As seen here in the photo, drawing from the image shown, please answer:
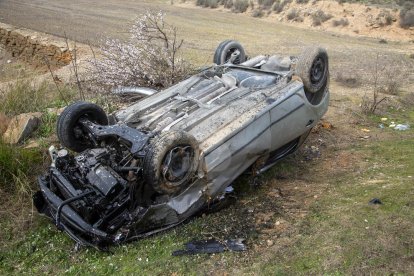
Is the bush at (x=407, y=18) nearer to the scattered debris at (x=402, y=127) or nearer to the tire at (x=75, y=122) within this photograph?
the scattered debris at (x=402, y=127)

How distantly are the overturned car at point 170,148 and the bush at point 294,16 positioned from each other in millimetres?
18724

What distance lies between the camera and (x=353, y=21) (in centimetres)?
2194

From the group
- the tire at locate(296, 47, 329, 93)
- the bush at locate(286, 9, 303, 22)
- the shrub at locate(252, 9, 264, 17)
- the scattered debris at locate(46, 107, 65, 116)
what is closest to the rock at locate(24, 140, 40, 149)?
the scattered debris at locate(46, 107, 65, 116)

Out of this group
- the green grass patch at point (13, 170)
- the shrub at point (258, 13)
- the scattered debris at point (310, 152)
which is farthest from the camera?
the shrub at point (258, 13)

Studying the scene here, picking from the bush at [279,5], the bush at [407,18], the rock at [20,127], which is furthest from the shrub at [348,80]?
the bush at [279,5]

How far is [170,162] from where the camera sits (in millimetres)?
4027

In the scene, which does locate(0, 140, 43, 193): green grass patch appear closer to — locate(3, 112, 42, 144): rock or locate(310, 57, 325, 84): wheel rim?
locate(3, 112, 42, 144): rock

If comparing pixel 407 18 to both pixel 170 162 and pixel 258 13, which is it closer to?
pixel 258 13

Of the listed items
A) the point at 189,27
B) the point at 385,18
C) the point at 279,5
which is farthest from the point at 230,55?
the point at 279,5

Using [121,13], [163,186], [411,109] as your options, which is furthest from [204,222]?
[121,13]

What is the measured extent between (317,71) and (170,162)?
2679 millimetres

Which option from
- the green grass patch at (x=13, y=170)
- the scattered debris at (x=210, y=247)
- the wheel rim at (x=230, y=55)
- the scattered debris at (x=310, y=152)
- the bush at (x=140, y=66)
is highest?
the wheel rim at (x=230, y=55)

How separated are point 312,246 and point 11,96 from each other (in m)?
5.19

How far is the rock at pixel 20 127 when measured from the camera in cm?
603
